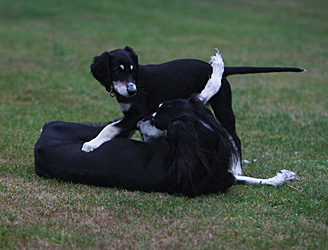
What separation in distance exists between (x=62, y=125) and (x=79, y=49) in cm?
993

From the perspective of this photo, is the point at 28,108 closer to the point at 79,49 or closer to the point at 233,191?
the point at 233,191

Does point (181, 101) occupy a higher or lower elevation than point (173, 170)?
higher

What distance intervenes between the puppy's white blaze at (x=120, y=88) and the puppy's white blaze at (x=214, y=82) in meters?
0.79

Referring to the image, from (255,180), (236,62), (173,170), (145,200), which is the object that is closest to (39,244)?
(145,200)

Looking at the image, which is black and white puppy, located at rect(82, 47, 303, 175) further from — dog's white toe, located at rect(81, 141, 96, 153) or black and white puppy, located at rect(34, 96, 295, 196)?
black and white puppy, located at rect(34, 96, 295, 196)

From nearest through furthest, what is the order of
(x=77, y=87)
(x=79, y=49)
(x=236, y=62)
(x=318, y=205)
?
(x=318, y=205), (x=77, y=87), (x=236, y=62), (x=79, y=49)

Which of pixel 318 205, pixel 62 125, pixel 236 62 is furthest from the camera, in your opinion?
pixel 236 62

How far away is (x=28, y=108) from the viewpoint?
8562mm

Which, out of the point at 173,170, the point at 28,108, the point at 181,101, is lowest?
the point at 28,108

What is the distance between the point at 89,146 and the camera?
15.5 feet

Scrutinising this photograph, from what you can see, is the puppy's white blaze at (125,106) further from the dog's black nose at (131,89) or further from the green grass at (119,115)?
the green grass at (119,115)

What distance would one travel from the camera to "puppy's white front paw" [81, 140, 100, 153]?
4.68 m

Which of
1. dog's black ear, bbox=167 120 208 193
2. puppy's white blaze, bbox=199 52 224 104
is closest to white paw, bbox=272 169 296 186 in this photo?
dog's black ear, bbox=167 120 208 193

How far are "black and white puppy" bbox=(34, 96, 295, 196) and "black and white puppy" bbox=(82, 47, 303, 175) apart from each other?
0.40 metres
